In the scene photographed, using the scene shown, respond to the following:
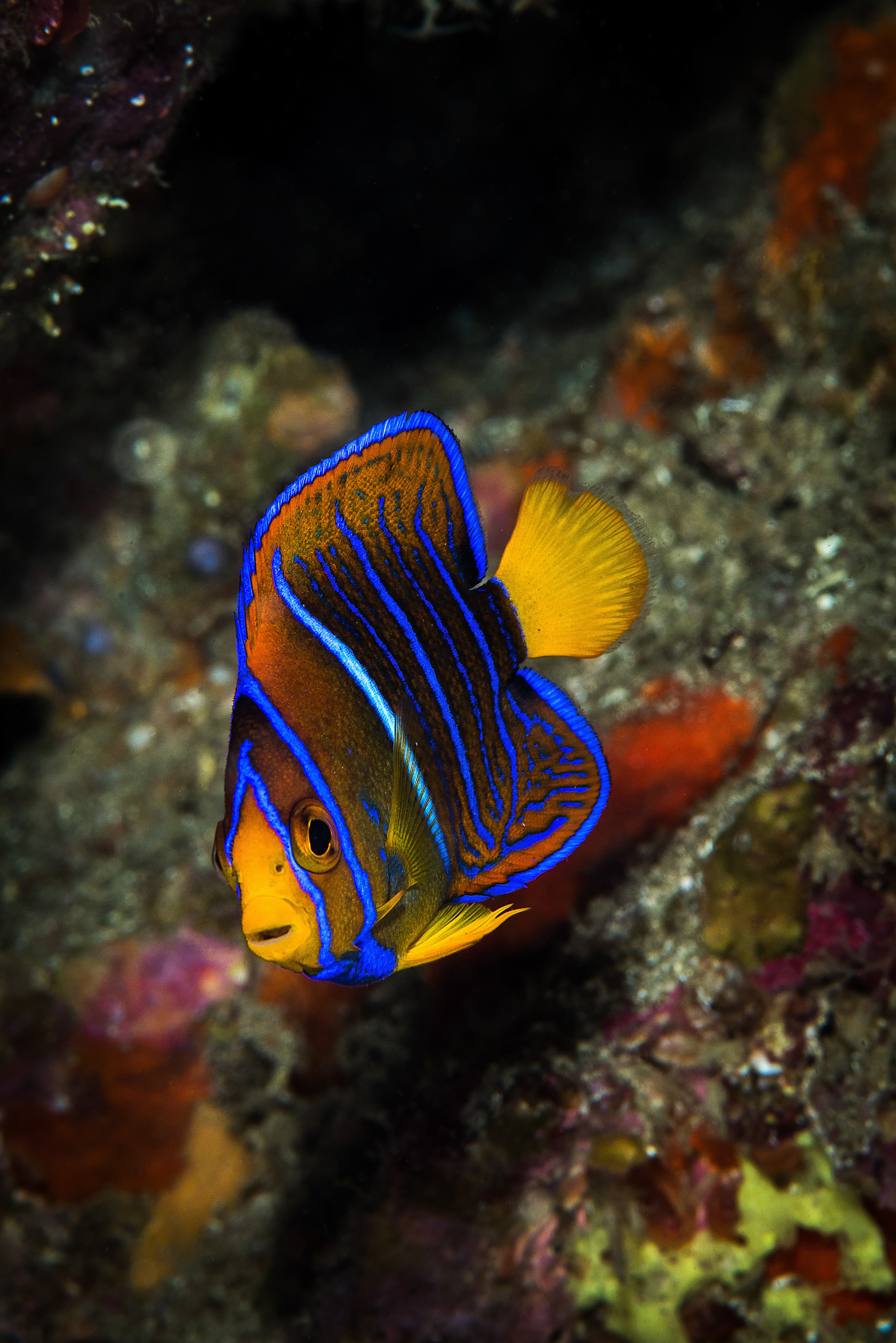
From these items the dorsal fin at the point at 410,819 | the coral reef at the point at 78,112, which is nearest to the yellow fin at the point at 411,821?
the dorsal fin at the point at 410,819

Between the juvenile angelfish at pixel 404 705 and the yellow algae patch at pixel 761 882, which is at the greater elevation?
the juvenile angelfish at pixel 404 705

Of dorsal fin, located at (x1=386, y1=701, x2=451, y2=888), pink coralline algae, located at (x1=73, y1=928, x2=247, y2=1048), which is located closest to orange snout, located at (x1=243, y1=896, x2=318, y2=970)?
dorsal fin, located at (x1=386, y1=701, x2=451, y2=888)

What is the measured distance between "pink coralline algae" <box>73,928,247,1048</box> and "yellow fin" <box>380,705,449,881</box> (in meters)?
2.59

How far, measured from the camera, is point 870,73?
481 cm

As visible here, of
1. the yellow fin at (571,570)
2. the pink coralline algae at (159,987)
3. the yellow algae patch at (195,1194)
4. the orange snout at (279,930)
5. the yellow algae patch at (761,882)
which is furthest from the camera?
the pink coralline algae at (159,987)

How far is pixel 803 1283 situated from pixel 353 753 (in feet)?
8.07

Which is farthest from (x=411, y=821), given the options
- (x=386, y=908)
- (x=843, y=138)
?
(x=843, y=138)

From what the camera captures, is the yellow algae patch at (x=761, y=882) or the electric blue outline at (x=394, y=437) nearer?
the electric blue outline at (x=394, y=437)

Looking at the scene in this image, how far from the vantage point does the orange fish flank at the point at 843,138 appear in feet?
15.6

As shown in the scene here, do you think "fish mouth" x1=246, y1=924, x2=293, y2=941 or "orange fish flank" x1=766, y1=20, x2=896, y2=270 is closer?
"fish mouth" x1=246, y1=924, x2=293, y2=941

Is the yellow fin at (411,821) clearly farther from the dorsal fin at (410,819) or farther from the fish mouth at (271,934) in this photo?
the fish mouth at (271,934)

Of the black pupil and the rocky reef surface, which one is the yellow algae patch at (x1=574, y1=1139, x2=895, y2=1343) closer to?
the rocky reef surface

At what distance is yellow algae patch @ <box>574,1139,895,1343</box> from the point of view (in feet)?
8.57

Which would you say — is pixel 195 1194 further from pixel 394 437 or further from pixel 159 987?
pixel 394 437
